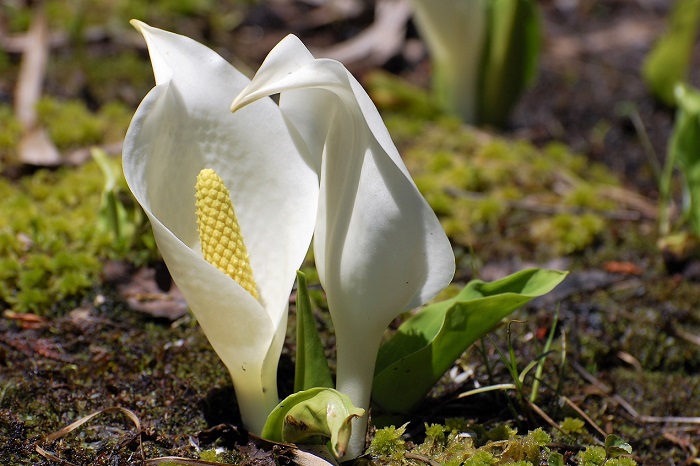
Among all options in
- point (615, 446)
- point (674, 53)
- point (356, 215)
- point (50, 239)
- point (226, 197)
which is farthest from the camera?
point (674, 53)

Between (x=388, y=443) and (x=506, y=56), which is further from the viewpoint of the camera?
(x=506, y=56)

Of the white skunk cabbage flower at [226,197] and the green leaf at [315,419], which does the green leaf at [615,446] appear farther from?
the white skunk cabbage flower at [226,197]

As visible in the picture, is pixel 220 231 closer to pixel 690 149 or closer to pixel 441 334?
pixel 441 334

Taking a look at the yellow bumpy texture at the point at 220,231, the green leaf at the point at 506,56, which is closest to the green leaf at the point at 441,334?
the yellow bumpy texture at the point at 220,231

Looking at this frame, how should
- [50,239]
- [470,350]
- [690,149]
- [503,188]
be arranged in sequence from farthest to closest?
[503,188] → [690,149] → [50,239] → [470,350]

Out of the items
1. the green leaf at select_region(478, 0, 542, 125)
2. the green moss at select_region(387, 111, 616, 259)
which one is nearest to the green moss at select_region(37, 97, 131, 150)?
the green moss at select_region(387, 111, 616, 259)

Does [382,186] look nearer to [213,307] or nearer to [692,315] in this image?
[213,307]

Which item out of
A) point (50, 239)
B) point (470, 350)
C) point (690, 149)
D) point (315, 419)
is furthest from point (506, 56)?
point (315, 419)
